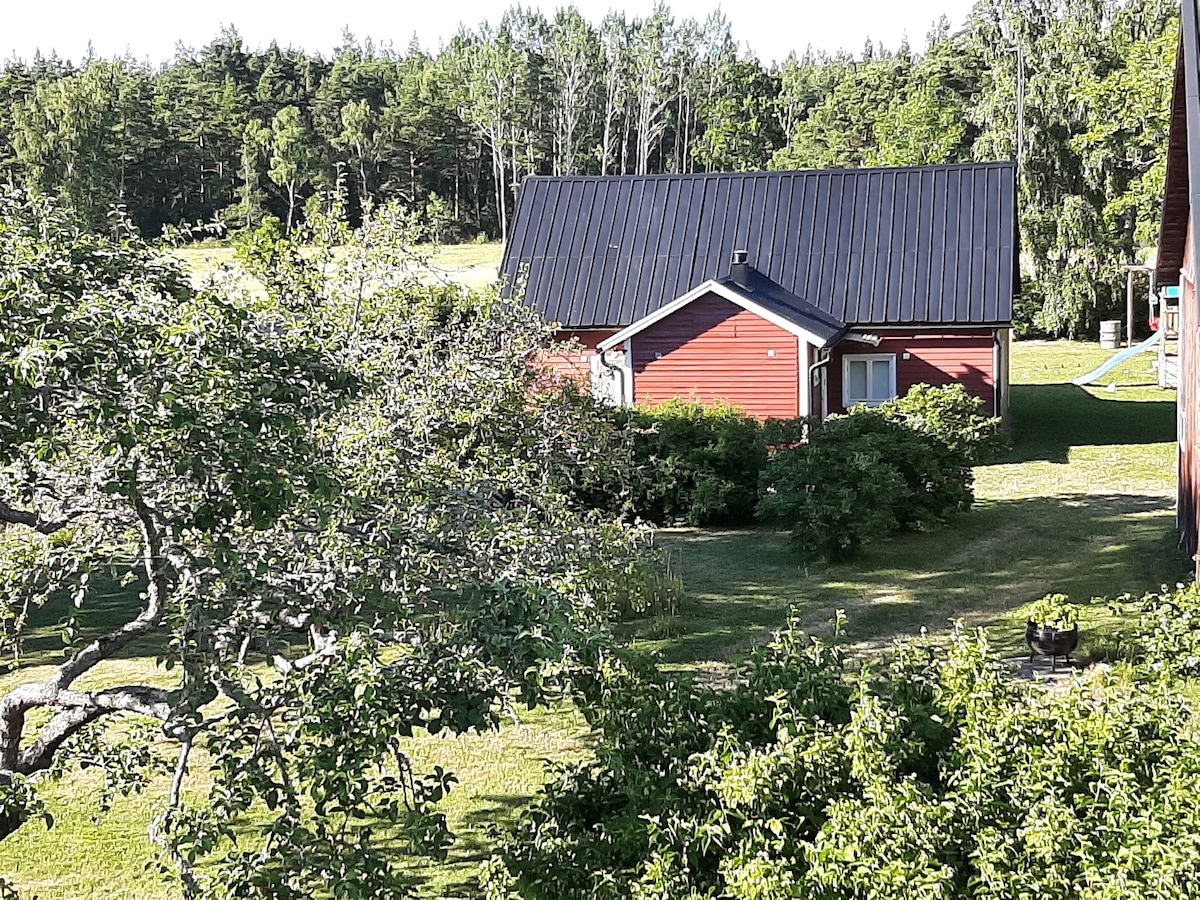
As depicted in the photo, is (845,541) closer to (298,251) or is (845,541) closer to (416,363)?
(416,363)

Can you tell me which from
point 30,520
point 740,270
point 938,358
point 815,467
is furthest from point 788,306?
point 30,520

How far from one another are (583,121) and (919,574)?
2580 inches

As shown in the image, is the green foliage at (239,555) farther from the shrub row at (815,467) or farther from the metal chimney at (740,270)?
the metal chimney at (740,270)

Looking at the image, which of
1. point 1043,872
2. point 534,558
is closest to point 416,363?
point 534,558

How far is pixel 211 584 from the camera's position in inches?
169

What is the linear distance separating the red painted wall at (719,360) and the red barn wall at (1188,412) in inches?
271

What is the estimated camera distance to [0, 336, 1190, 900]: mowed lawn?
7367 mm

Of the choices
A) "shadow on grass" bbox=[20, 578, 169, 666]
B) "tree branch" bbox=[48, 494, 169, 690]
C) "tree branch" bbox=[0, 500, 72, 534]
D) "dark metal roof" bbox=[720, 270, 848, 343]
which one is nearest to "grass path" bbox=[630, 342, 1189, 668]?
"dark metal roof" bbox=[720, 270, 848, 343]

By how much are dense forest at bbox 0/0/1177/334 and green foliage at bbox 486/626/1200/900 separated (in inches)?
962

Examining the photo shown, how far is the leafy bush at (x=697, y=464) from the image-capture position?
53.4 ft

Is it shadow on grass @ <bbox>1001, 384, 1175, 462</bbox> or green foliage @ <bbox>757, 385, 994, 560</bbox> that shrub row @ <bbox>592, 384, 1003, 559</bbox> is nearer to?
green foliage @ <bbox>757, 385, 994, 560</bbox>

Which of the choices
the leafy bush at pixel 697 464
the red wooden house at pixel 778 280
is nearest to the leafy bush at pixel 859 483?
the leafy bush at pixel 697 464

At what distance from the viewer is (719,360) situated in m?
20.9

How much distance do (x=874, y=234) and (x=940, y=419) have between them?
24.6ft
